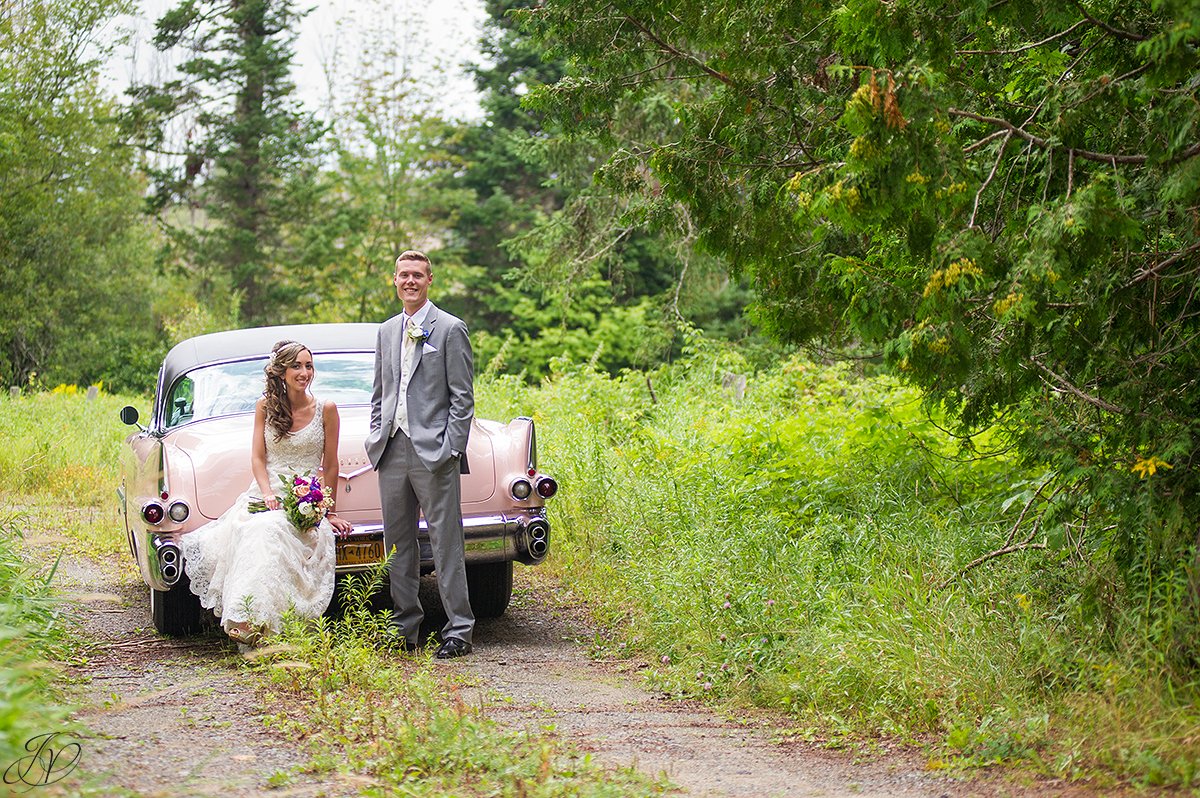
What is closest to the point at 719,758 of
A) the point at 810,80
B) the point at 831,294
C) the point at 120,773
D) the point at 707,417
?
the point at 120,773

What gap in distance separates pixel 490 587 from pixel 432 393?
1.81 meters

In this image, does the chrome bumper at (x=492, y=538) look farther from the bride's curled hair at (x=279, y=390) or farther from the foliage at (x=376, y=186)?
the foliage at (x=376, y=186)

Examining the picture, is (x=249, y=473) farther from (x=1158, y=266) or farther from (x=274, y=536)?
(x=1158, y=266)

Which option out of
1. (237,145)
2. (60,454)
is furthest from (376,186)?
(60,454)

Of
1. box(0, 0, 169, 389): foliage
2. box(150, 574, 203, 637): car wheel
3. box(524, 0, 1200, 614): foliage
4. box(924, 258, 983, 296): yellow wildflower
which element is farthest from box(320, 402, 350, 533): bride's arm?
box(0, 0, 169, 389): foliage

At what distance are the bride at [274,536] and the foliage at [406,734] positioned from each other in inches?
15.7

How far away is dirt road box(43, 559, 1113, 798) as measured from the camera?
4180 millimetres

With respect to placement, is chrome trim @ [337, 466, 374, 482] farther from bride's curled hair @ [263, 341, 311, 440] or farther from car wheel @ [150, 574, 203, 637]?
car wheel @ [150, 574, 203, 637]

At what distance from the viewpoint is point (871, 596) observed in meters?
6.05

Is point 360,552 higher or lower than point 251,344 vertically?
lower

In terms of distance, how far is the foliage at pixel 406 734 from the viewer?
418cm

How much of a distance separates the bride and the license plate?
Result: 0.37ft

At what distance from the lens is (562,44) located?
328 inches

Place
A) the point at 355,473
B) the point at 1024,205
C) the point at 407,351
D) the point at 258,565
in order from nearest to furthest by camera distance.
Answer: the point at 1024,205 < the point at 258,565 < the point at 407,351 < the point at 355,473
